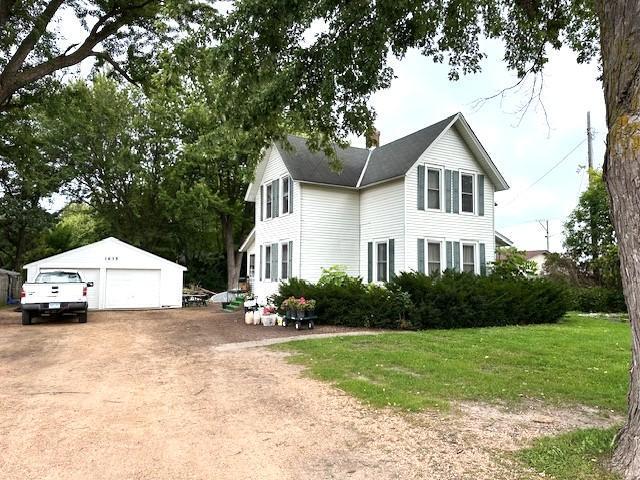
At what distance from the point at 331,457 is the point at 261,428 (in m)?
1.06

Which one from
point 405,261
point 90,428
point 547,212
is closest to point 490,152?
point 405,261

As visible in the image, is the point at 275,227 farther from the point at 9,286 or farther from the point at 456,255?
the point at 9,286

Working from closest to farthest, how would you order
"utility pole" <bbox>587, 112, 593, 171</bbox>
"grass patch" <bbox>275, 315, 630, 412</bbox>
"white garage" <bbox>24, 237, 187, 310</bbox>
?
"grass patch" <bbox>275, 315, 630, 412</bbox> → "white garage" <bbox>24, 237, 187, 310</bbox> → "utility pole" <bbox>587, 112, 593, 171</bbox>

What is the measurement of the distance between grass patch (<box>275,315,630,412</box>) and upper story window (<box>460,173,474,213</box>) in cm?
654

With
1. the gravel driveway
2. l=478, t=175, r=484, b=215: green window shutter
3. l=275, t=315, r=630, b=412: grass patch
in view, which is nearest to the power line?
l=478, t=175, r=484, b=215: green window shutter

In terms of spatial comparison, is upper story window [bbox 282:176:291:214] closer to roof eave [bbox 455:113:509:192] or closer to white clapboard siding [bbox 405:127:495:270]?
white clapboard siding [bbox 405:127:495:270]

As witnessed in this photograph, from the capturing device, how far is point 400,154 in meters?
18.4

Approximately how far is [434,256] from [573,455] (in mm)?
13459

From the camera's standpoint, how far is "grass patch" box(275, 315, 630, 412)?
6152mm

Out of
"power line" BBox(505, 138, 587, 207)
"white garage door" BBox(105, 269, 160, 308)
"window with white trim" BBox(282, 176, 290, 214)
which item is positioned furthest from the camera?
"power line" BBox(505, 138, 587, 207)

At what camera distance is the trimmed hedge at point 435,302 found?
13602mm

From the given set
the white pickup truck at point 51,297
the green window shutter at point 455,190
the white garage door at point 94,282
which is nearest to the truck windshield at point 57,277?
the white pickup truck at point 51,297

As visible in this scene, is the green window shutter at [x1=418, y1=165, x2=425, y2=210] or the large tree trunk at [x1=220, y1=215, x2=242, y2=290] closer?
the green window shutter at [x1=418, y1=165, x2=425, y2=210]

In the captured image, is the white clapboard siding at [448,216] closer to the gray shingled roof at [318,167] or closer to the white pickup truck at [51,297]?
the gray shingled roof at [318,167]
